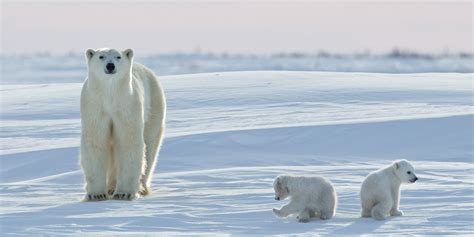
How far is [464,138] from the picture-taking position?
414 inches

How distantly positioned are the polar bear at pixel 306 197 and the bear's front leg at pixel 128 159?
1503 millimetres

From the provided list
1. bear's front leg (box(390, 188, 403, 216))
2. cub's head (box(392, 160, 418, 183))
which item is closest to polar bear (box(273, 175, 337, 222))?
bear's front leg (box(390, 188, 403, 216))

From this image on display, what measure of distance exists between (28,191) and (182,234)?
2.71 m

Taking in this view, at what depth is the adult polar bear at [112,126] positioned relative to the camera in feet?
25.8

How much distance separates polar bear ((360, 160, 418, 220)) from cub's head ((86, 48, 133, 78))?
2.16 m

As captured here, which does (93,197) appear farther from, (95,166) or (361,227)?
(361,227)

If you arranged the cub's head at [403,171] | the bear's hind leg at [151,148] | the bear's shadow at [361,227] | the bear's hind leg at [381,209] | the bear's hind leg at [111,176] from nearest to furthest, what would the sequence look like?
the bear's shadow at [361,227], the bear's hind leg at [381,209], the cub's head at [403,171], the bear's hind leg at [111,176], the bear's hind leg at [151,148]

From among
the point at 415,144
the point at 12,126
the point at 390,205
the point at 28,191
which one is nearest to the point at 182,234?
the point at 390,205

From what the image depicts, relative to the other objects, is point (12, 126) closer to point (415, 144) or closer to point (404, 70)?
point (415, 144)

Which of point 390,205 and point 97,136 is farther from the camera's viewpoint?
point 97,136

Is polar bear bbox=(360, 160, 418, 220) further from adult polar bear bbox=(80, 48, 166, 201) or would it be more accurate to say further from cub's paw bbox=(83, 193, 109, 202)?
cub's paw bbox=(83, 193, 109, 202)

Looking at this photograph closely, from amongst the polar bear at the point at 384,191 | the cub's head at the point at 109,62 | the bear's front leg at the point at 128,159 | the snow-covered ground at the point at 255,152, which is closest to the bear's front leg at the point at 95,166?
Result: the bear's front leg at the point at 128,159

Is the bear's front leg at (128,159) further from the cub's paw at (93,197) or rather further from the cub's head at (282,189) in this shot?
the cub's head at (282,189)

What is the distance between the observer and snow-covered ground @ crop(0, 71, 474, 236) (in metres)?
6.63
